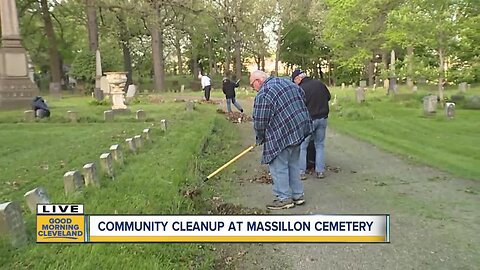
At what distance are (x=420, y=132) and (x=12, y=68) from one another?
1678 centimetres

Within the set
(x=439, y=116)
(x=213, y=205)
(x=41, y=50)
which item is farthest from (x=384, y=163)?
(x=41, y=50)

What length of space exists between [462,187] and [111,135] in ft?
26.8

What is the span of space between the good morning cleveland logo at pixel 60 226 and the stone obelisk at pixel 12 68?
17856 mm

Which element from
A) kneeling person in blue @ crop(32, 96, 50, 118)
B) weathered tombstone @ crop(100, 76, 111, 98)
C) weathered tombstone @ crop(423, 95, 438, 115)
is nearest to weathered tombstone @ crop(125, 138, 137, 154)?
kneeling person in blue @ crop(32, 96, 50, 118)

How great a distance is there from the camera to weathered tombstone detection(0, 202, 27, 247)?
3877 mm

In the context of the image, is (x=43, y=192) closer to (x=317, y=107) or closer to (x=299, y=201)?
(x=299, y=201)

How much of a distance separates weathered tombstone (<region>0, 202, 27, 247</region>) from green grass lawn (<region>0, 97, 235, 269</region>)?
8 cm

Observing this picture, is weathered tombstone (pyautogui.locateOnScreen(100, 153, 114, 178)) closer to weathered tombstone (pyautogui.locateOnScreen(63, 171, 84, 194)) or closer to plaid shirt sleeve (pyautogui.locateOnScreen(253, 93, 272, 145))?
weathered tombstone (pyautogui.locateOnScreen(63, 171, 84, 194))

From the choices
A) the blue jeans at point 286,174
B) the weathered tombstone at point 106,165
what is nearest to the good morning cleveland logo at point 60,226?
the weathered tombstone at point 106,165

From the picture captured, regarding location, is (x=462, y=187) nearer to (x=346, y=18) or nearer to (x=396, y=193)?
(x=396, y=193)

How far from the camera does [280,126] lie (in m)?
5.79

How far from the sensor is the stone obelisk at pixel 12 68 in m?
20.3

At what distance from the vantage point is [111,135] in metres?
12.0

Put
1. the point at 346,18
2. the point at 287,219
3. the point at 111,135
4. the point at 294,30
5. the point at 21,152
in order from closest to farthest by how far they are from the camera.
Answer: the point at 287,219
the point at 21,152
the point at 111,135
the point at 346,18
the point at 294,30
